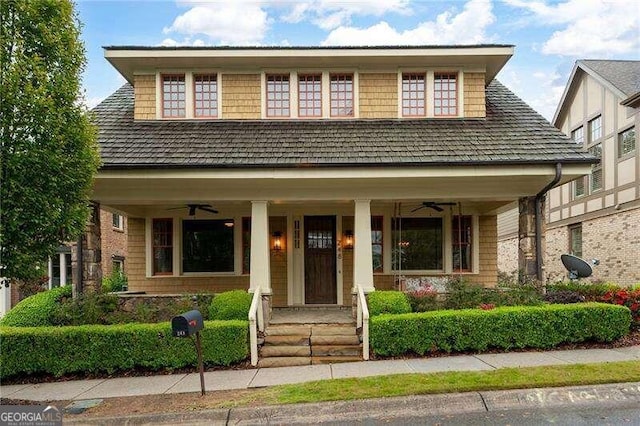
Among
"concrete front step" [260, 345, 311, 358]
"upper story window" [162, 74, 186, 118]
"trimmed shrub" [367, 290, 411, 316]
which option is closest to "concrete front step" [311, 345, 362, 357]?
"concrete front step" [260, 345, 311, 358]

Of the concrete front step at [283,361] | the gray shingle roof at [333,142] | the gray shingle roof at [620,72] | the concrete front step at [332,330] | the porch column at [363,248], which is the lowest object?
the concrete front step at [283,361]

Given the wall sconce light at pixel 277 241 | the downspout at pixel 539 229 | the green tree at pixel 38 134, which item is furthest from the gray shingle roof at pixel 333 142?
the wall sconce light at pixel 277 241

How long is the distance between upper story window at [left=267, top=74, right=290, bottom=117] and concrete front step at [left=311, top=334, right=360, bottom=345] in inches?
217

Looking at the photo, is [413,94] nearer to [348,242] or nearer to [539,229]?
[348,242]

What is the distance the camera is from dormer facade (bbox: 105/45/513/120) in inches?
413

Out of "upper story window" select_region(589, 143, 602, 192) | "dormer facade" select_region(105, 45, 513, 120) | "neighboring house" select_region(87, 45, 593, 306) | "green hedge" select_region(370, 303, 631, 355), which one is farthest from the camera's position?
"upper story window" select_region(589, 143, 602, 192)

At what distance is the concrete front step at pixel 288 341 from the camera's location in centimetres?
794

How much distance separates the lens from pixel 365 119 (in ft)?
34.4

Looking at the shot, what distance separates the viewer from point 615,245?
15234 millimetres

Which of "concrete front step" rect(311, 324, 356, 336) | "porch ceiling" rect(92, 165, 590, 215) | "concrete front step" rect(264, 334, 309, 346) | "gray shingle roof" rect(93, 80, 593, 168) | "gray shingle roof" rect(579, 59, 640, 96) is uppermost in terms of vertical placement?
"gray shingle roof" rect(579, 59, 640, 96)

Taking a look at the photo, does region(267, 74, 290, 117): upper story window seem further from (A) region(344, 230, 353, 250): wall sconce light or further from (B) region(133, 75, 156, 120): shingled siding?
(A) region(344, 230, 353, 250): wall sconce light

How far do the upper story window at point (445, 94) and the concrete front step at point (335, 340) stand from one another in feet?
19.1

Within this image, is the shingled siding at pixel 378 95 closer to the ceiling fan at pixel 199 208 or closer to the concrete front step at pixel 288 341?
the ceiling fan at pixel 199 208

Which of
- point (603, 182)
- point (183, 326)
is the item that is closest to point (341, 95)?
point (183, 326)
